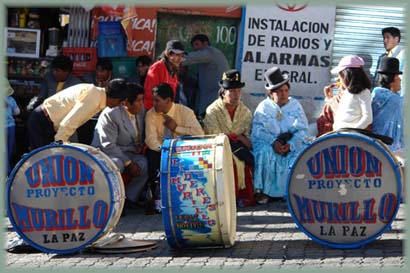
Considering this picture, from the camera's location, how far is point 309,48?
39.8 ft

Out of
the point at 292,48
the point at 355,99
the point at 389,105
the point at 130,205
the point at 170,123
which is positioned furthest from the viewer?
the point at 292,48

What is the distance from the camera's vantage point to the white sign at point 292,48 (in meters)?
12.1

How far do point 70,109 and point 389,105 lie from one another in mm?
3067

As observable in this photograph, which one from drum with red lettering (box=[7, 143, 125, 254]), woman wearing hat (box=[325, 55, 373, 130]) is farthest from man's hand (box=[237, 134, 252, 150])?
drum with red lettering (box=[7, 143, 125, 254])

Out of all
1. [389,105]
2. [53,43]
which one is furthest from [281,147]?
[53,43]

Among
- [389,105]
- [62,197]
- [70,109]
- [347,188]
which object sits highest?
[389,105]

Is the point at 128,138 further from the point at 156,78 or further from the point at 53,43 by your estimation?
the point at 53,43

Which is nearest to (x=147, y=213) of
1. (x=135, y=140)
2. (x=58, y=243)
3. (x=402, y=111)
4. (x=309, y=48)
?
(x=135, y=140)

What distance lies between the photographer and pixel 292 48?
12.1 meters

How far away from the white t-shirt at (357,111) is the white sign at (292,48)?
3212mm

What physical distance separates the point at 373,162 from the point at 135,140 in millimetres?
3135

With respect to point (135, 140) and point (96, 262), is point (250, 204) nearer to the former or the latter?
point (135, 140)

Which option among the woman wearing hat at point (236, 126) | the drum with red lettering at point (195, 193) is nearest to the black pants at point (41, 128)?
the woman wearing hat at point (236, 126)

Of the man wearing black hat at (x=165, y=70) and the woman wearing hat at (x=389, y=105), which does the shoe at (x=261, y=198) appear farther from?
the woman wearing hat at (x=389, y=105)
